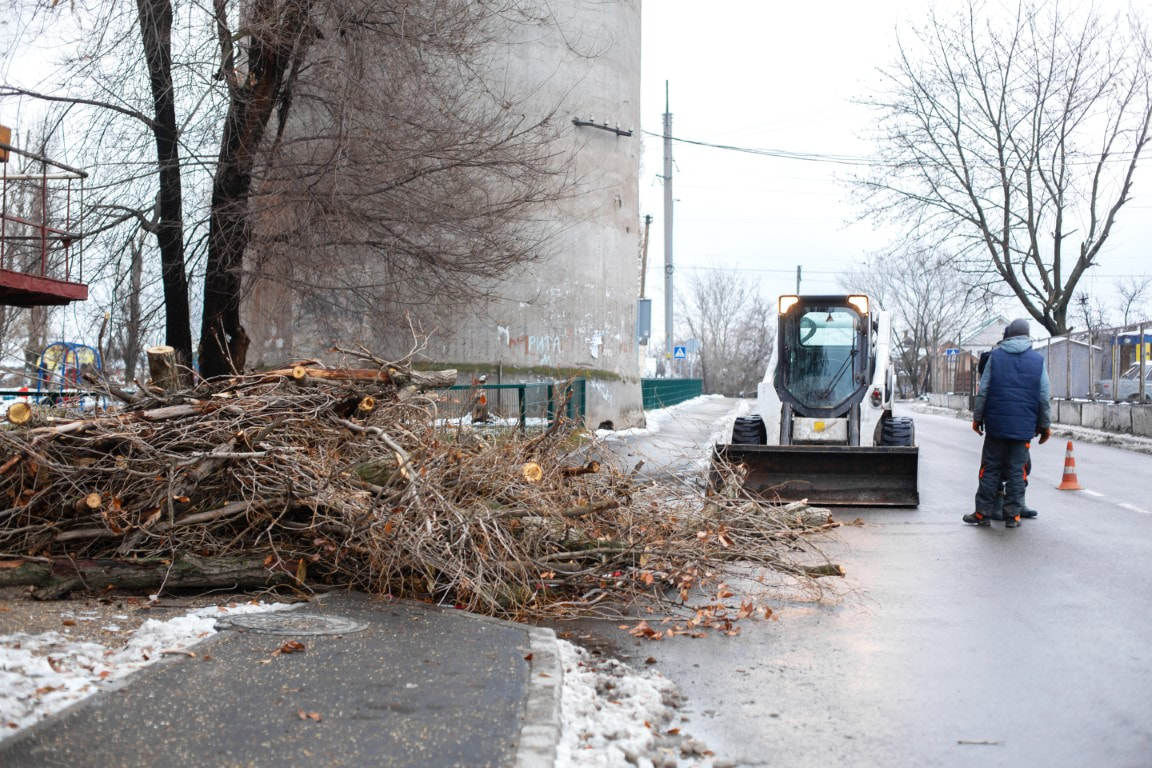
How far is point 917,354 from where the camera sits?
76000 mm

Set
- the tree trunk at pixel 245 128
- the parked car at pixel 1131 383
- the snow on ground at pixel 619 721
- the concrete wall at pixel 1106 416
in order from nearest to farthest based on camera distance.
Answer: the snow on ground at pixel 619 721
the tree trunk at pixel 245 128
the concrete wall at pixel 1106 416
the parked car at pixel 1131 383

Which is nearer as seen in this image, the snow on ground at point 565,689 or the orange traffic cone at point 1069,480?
the snow on ground at point 565,689

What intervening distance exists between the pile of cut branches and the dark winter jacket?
3605mm

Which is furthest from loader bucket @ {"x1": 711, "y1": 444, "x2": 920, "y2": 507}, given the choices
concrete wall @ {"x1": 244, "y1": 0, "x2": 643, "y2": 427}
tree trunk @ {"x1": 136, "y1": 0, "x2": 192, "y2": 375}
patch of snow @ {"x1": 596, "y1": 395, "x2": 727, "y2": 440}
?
concrete wall @ {"x1": 244, "y1": 0, "x2": 643, "y2": 427}

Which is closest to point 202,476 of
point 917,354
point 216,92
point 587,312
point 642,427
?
point 216,92

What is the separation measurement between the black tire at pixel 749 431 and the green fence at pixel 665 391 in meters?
12.4

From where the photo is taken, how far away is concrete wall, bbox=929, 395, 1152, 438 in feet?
79.4

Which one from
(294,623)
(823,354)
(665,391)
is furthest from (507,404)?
(665,391)

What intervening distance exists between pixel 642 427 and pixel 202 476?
19001mm

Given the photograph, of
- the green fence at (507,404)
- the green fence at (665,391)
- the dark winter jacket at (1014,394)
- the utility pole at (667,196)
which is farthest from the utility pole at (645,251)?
the dark winter jacket at (1014,394)

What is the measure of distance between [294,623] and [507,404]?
9.81 metres

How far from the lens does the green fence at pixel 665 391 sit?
1435 inches

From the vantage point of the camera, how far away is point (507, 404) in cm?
1595

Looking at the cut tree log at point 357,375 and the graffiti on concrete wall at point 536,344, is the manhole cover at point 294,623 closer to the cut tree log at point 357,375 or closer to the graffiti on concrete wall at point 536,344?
the cut tree log at point 357,375
